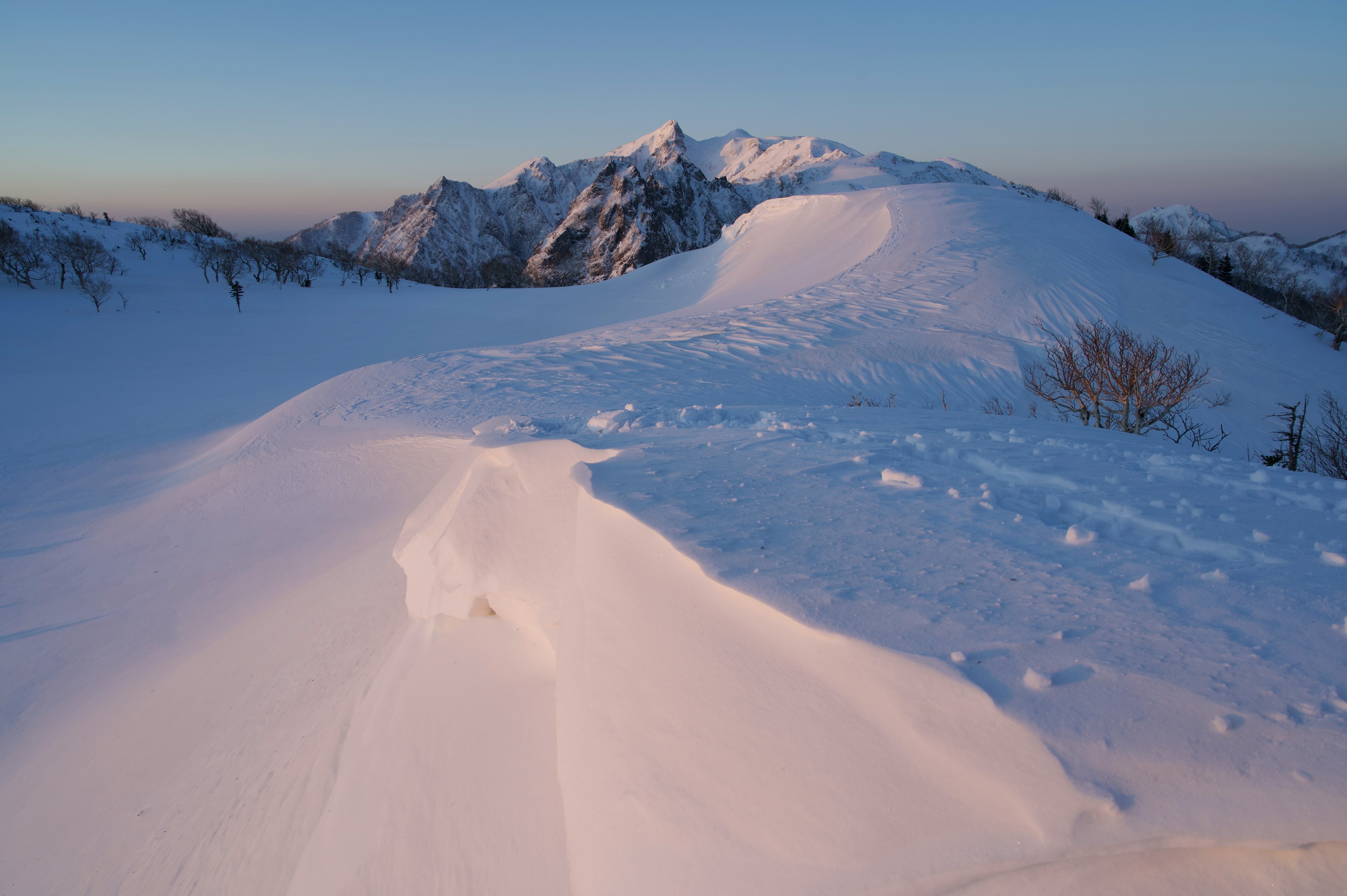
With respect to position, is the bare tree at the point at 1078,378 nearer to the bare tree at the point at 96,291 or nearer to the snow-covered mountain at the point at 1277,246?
the bare tree at the point at 96,291

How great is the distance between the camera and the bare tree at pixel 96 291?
1858 centimetres

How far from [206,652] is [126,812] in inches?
58.3

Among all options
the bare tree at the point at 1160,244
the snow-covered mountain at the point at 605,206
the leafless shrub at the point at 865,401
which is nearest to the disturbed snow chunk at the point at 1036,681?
the leafless shrub at the point at 865,401

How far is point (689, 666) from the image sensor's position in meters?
2.04

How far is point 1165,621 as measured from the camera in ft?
6.03

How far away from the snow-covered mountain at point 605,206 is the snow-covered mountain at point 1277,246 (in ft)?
63.6

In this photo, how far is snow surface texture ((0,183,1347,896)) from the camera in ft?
4.77

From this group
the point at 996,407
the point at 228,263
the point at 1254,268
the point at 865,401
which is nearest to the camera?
the point at 865,401

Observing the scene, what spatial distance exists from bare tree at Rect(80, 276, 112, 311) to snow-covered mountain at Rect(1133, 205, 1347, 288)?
56841 mm

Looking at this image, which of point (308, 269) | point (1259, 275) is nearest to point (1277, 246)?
point (1259, 275)

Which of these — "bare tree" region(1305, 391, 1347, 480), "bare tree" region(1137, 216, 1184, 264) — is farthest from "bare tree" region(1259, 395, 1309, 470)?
"bare tree" region(1137, 216, 1184, 264)

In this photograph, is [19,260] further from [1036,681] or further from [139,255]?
[1036,681]

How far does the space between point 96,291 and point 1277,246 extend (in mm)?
84380

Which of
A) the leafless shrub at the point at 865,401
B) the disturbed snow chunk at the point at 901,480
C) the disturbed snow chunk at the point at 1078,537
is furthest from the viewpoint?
the leafless shrub at the point at 865,401
